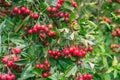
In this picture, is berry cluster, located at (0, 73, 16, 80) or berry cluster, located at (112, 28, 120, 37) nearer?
berry cluster, located at (0, 73, 16, 80)

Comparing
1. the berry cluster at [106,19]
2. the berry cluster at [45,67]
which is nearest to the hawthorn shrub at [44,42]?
the berry cluster at [45,67]

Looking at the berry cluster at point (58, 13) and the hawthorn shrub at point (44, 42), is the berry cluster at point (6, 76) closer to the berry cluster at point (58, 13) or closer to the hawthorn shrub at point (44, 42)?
the hawthorn shrub at point (44, 42)

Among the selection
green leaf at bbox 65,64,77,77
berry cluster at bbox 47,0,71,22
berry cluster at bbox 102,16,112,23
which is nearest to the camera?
green leaf at bbox 65,64,77,77

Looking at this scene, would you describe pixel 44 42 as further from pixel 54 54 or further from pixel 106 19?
pixel 106 19

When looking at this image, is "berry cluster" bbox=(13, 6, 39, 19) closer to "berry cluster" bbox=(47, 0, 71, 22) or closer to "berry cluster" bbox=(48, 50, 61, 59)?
"berry cluster" bbox=(47, 0, 71, 22)

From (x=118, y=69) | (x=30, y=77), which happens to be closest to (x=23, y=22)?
(x=30, y=77)

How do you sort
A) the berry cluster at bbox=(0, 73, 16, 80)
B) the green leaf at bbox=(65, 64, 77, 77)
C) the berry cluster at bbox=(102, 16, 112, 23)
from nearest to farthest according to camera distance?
the berry cluster at bbox=(0, 73, 16, 80)
the green leaf at bbox=(65, 64, 77, 77)
the berry cluster at bbox=(102, 16, 112, 23)

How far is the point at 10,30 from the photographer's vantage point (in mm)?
2736

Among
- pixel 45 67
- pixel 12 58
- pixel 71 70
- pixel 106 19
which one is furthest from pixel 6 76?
pixel 106 19

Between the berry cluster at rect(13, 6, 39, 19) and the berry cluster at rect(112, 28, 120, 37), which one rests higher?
the berry cluster at rect(13, 6, 39, 19)

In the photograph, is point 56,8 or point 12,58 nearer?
point 12,58

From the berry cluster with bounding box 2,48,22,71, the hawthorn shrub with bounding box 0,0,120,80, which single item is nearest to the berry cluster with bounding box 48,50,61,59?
the hawthorn shrub with bounding box 0,0,120,80

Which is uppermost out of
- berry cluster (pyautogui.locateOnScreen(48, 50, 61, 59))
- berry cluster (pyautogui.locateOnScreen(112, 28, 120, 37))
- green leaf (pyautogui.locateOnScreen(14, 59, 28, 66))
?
berry cluster (pyautogui.locateOnScreen(48, 50, 61, 59))

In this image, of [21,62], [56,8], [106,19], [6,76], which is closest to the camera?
[6,76]
